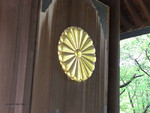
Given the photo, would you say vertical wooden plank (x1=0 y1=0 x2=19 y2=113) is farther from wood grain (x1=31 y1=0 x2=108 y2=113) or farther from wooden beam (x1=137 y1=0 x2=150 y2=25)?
wooden beam (x1=137 y1=0 x2=150 y2=25)

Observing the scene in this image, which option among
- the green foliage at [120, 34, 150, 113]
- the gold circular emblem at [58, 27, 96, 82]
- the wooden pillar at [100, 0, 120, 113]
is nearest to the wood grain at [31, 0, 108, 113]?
the gold circular emblem at [58, 27, 96, 82]

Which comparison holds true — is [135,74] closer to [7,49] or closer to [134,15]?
[134,15]

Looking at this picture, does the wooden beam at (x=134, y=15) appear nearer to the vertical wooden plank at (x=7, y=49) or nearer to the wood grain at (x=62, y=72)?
the wood grain at (x=62, y=72)

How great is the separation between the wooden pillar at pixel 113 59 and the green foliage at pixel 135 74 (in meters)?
5.55

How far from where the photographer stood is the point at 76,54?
250cm

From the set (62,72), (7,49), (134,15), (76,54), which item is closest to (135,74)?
(134,15)

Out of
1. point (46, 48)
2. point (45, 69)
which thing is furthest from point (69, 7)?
point (45, 69)

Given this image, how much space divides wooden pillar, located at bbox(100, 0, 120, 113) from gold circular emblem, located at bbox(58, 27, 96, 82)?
18.1 inches

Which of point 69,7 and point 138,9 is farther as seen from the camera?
point 138,9

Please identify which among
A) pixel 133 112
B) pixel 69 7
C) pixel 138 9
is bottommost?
pixel 133 112

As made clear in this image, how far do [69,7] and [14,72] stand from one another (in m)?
0.98

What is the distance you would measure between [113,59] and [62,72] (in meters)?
1.03

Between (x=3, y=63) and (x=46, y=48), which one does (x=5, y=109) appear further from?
(x=46, y=48)

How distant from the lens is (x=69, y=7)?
252 cm
